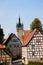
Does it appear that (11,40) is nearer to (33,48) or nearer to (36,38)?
(33,48)

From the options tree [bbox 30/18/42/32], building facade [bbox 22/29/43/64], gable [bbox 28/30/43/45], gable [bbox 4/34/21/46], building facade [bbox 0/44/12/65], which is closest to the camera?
building facade [bbox 0/44/12/65]

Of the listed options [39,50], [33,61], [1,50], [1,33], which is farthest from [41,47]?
[1,33]

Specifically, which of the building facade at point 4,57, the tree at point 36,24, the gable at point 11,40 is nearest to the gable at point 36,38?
the building facade at point 4,57

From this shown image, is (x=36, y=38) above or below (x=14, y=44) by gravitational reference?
above

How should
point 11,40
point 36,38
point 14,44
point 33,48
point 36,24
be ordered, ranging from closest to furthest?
point 36,38, point 33,48, point 11,40, point 14,44, point 36,24

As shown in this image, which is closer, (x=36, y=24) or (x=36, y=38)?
(x=36, y=38)

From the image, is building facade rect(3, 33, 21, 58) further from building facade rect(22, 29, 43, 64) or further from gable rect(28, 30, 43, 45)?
gable rect(28, 30, 43, 45)

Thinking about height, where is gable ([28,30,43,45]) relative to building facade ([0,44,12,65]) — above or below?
above

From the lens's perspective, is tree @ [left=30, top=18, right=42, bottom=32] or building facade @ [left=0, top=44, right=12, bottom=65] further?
tree @ [left=30, top=18, right=42, bottom=32]

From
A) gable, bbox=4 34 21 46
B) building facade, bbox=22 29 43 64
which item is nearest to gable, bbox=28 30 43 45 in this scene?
building facade, bbox=22 29 43 64

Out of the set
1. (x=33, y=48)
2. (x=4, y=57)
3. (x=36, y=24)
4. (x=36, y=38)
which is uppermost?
(x=36, y=24)

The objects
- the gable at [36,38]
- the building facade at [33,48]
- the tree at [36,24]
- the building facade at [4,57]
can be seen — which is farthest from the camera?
the tree at [36,24]

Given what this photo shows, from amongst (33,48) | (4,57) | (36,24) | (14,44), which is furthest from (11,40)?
(4,57)

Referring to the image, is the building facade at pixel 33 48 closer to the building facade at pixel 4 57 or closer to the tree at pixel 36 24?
the building facade at pixel 4 57
